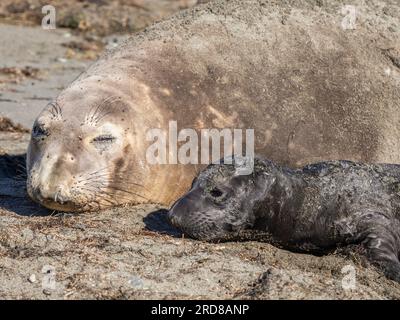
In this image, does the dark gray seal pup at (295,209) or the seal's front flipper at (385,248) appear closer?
the seal's front flipper at (385,248)

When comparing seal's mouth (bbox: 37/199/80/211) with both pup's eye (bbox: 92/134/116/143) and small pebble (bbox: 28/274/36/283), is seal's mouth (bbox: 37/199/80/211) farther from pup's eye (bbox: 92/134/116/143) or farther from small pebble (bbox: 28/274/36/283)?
small pebble (bbox: 28/274/36/283)

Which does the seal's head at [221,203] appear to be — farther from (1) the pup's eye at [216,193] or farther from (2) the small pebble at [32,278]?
(2) the small pebble at [32,278]

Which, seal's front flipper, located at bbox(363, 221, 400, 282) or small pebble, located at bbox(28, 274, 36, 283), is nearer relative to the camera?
small pebble, located at bbox(28, 274, 36, 283)

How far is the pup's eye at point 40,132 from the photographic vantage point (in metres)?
6.01

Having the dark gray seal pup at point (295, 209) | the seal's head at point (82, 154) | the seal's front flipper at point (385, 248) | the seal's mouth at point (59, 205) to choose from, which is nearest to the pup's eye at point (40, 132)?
the seal's head at point (82, 154)

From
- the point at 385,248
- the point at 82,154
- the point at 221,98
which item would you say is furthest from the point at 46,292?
the point at 221,98

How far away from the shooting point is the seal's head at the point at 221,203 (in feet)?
17.7

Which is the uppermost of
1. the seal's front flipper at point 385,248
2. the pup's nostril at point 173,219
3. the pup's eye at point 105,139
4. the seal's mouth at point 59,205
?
the pup's eye at point 105,139

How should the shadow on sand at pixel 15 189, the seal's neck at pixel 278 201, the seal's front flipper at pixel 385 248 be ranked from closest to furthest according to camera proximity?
the seal's front flipper at pixel 385 248 → the seal's neck at pixel 278 201 → the shadow on sand at pixel 15 189

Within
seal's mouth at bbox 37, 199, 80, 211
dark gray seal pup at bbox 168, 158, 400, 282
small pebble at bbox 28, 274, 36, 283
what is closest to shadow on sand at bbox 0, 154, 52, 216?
seal's mouth at bbox 37, 199, 80, 211

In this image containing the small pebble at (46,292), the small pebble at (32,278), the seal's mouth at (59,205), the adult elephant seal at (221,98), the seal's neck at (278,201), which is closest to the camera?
the small pebble at (46,292)

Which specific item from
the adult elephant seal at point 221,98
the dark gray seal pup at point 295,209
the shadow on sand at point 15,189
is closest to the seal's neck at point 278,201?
the dark gray seal pup at point 295,209

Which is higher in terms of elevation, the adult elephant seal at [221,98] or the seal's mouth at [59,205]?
the adult elephant seal at [221,98]

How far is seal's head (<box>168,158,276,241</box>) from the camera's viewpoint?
5.40 meters
